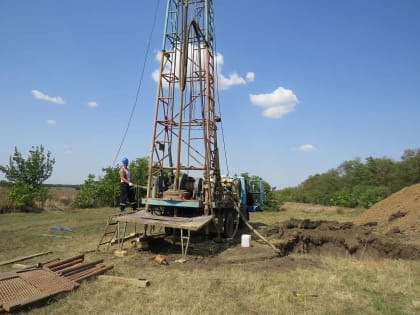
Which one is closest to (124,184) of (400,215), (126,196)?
(126,196)

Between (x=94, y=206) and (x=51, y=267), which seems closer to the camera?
(x=51, y=267)

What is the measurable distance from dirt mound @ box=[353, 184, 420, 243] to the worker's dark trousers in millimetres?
8597

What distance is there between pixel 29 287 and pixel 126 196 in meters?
5.17

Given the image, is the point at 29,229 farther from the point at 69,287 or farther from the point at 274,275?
the point at 274,275

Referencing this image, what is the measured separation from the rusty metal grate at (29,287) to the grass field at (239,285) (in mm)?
150

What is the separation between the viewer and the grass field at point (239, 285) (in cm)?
527

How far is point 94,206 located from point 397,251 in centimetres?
2007

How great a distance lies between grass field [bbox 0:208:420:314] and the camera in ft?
17.3

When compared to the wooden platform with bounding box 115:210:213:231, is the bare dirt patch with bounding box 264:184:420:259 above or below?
below

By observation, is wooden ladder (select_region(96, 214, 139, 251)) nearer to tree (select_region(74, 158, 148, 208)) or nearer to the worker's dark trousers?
the worker's dark trousers

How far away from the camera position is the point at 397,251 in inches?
381

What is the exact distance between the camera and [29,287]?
5520 mm

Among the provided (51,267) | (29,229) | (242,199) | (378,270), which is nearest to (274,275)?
(378,270)

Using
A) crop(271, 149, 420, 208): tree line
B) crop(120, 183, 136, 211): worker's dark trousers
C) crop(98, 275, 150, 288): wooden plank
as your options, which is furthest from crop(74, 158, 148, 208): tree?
crop(98, 275, 150, 288): wooden plank
